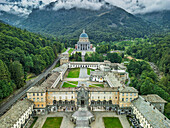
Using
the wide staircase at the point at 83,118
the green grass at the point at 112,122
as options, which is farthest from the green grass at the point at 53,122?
the green grass at the point at 112,122

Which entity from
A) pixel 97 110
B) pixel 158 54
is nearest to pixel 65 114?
pixel 97 110

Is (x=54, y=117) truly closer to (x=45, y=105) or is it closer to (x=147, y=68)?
(x=45, y=105)

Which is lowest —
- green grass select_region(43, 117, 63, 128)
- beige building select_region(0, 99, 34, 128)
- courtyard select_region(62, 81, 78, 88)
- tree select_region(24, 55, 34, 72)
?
green grass select_region(43, 117, 63, 128)

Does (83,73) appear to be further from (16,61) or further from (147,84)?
(147,84)

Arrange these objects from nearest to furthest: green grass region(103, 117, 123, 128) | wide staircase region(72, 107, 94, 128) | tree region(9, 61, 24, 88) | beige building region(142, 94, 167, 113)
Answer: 1. wide staircase region(72, 107, 94, 128)
2. green grass region(103, 117, 123, 128)
3. beige building region(142, 94, 167, 113)
4. tree region(9, 61, 24, 88)

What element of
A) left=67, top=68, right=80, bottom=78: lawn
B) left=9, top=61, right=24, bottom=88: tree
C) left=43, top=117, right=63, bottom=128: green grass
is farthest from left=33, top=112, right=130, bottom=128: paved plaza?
left=67, top=68, right=80, bottom=78: lawn

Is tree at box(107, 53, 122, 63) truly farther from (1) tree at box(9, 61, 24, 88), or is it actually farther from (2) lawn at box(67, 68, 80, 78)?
(1) tree at box(9, 61, 24, 88)

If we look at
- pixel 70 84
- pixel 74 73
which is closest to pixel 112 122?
pixel 70 84
